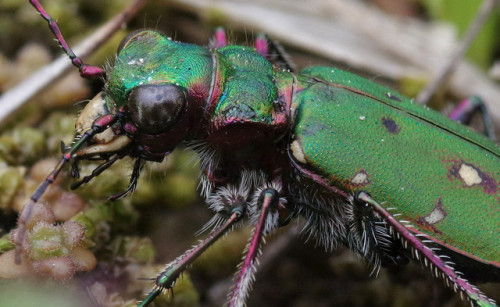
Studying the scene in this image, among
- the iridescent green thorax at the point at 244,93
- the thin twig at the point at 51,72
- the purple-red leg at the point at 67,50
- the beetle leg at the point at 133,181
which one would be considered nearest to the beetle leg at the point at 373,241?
the iridescent green thorax at the point at 244,93

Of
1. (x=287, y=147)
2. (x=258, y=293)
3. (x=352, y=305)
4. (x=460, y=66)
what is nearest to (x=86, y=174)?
(x=287, y=147)

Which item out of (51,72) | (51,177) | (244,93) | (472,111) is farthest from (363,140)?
(51,72)

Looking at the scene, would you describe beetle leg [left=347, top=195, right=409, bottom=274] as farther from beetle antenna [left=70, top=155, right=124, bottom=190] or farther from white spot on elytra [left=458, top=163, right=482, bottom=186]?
beetle antenna [left=70, top=155, right=124, bottom=190]

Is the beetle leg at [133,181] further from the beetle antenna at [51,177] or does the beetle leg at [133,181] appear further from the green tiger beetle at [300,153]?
the beetle antenna at [51,177]

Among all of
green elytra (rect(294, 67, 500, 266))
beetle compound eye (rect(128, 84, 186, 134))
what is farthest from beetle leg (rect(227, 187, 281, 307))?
beetle compound eye (rect(128, 84, 186, 134))

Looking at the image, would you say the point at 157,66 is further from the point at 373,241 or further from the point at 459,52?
the point at 459,52

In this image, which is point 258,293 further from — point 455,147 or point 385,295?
point 455,147
